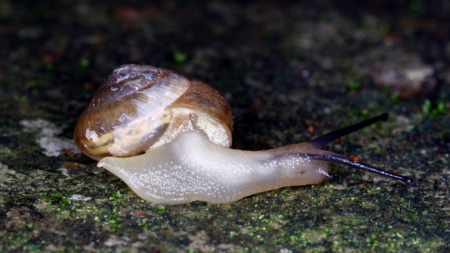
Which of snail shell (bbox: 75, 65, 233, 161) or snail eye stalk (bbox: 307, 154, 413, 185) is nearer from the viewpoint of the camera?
snail eye stalk (bbox: 307, 154, 413, 185)

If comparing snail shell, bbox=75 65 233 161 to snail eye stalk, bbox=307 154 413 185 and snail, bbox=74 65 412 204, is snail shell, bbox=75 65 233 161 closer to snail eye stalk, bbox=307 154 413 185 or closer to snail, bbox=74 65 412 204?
snail, bbox=74 65 412 204

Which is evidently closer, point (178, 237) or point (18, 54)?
point (178, 237)

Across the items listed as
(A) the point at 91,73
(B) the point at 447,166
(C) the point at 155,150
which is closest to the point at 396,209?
(B) the point at 447,166

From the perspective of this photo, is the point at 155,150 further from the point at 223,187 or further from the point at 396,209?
the point at 396,209

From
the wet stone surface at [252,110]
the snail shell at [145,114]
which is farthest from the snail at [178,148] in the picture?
the wet stone surface at [252,110]

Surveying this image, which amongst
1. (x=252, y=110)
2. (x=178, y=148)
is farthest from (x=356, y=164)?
(x=252, y=110)

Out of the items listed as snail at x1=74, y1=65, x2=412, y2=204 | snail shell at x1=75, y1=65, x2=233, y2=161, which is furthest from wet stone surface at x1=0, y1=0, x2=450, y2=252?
snail shell at x1=75, y1=65, x2=233, y2=161
